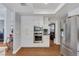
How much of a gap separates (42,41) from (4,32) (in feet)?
11.9

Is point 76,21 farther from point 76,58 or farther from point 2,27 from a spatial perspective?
point 2,27

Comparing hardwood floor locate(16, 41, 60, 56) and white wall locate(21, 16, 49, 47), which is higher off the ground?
white wall locate(21, 16, 49, 47)

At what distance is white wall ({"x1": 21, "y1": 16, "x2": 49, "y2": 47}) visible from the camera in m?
8.80

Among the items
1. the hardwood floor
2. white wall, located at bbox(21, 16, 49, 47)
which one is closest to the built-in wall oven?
white wall, located at bbox(21, 16, 49, 47)

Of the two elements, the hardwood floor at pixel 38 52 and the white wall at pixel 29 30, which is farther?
the white wall at pixel 29 30

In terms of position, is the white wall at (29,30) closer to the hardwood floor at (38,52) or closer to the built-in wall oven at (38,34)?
the built-in wall oven at (38,34)

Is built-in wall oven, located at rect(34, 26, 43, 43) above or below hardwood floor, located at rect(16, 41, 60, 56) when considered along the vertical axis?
above

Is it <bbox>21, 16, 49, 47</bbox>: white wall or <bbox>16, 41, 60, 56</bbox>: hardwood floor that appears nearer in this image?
<bbox>16, 41, 60, 56</bbox>: hardwood floor

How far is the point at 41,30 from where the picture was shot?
8.86 m

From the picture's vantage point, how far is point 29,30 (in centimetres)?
891

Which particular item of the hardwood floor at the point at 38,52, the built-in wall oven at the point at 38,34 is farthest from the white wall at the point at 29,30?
the hardwood floor at the point at 38,52

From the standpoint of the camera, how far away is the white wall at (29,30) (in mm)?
8797

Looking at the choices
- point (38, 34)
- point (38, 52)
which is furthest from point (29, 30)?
point (38, 52)

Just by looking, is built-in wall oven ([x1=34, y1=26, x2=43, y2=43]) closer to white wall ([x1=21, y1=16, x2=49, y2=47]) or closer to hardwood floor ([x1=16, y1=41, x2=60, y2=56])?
white wall ([x1=21, y1=16, x2=49, y2=47])
